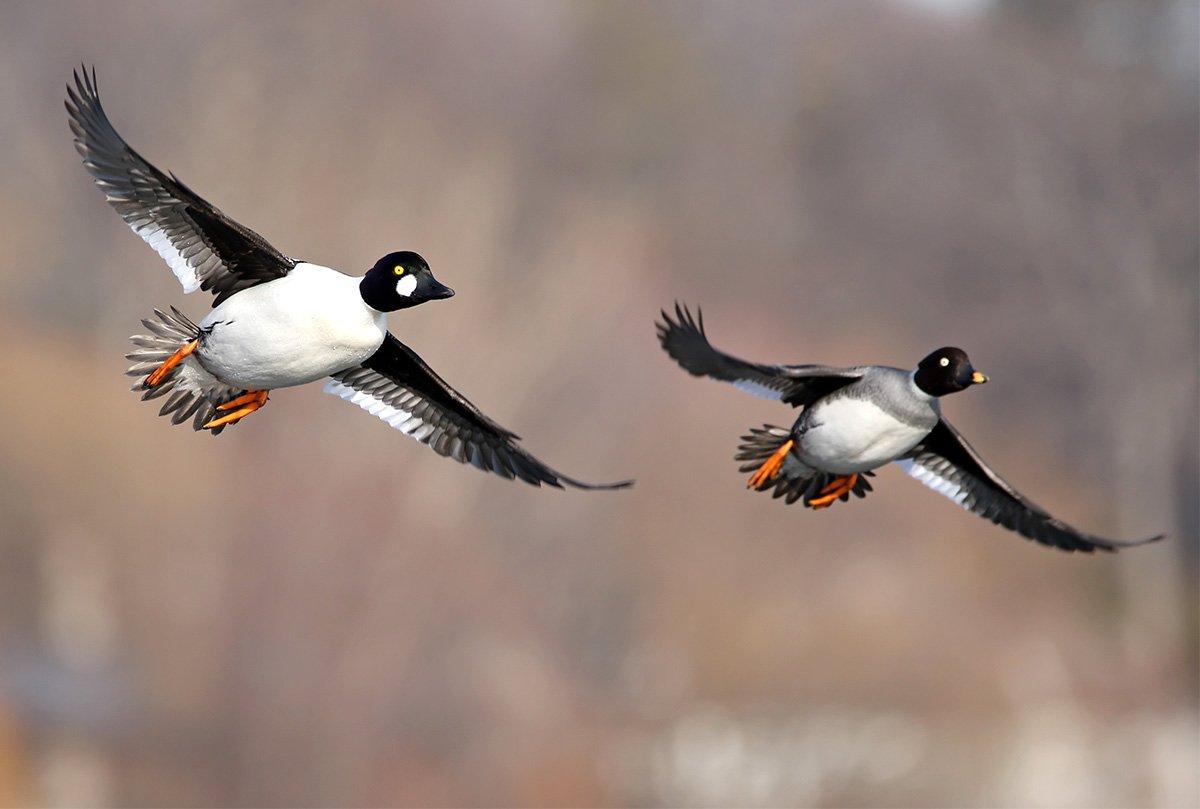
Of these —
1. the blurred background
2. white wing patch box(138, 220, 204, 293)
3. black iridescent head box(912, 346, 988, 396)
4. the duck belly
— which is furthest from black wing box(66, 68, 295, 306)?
the blurred background

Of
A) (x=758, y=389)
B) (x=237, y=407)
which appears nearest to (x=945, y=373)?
(x=758, y=389)

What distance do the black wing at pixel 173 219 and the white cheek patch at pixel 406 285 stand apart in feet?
2.54

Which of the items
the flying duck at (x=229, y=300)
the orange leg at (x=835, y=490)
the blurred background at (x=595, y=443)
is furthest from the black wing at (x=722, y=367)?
the blurred background at (x=595, y=443)

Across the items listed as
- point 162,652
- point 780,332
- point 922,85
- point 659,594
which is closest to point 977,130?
point 922,85

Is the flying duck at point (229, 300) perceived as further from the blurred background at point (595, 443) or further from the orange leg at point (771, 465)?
the blurred background at point (595, 443)

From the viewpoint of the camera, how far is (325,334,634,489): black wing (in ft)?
36.2

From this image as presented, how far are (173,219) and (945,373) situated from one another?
15.1 feet

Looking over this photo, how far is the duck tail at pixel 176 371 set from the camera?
9.78 metres

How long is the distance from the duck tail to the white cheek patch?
1.33 meters

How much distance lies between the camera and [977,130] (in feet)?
136

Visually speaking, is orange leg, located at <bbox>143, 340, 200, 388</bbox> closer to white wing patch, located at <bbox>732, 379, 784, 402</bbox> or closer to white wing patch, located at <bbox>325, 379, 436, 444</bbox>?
white wing patch, located at <bbox>325, 379, 436, 444</bbox>

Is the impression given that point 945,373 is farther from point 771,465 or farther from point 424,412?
point 424,412

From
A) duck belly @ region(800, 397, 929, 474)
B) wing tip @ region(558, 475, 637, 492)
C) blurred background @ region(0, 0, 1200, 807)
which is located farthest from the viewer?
blurred background @ region(0, 0, 1200, 807)

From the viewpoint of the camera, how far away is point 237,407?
33.4 feet
